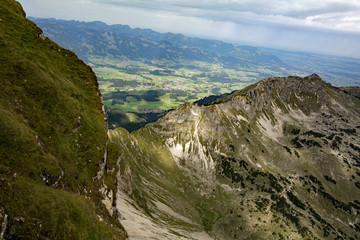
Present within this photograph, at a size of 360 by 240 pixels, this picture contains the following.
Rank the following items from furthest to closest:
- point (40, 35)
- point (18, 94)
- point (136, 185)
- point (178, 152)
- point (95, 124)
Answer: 1. point (178, 152)
2. point (136, 185)
3. point (40, 35)
4. point (95, 124)
5. point (18, 94)

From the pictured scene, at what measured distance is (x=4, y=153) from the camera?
32875 millimetres

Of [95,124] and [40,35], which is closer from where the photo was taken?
[95,124]

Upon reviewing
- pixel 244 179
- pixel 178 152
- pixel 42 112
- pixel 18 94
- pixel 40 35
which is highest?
pixel 40 35

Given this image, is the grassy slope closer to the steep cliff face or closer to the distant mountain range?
the distant mountain range

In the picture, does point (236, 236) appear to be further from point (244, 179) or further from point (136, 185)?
point (136, 185)

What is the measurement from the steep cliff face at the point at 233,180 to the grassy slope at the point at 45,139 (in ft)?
177

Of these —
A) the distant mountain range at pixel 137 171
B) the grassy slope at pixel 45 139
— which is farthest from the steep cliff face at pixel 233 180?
the grassy slope at pixel 45 139

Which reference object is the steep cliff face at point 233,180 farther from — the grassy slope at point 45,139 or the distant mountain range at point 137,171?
the grassy slope at point 45,139

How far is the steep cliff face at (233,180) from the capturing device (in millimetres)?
120875

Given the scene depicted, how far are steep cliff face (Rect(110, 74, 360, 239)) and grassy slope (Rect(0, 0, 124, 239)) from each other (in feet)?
177

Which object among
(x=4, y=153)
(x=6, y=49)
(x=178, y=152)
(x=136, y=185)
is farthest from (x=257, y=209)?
(x=6, y=49)

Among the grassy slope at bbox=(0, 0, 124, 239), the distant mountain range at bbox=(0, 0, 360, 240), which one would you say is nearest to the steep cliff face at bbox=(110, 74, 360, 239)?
the distant mountain range at bbox=(0, 0, 360, 240)

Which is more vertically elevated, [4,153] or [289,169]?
[4,153]

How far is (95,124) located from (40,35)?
1643 inches
